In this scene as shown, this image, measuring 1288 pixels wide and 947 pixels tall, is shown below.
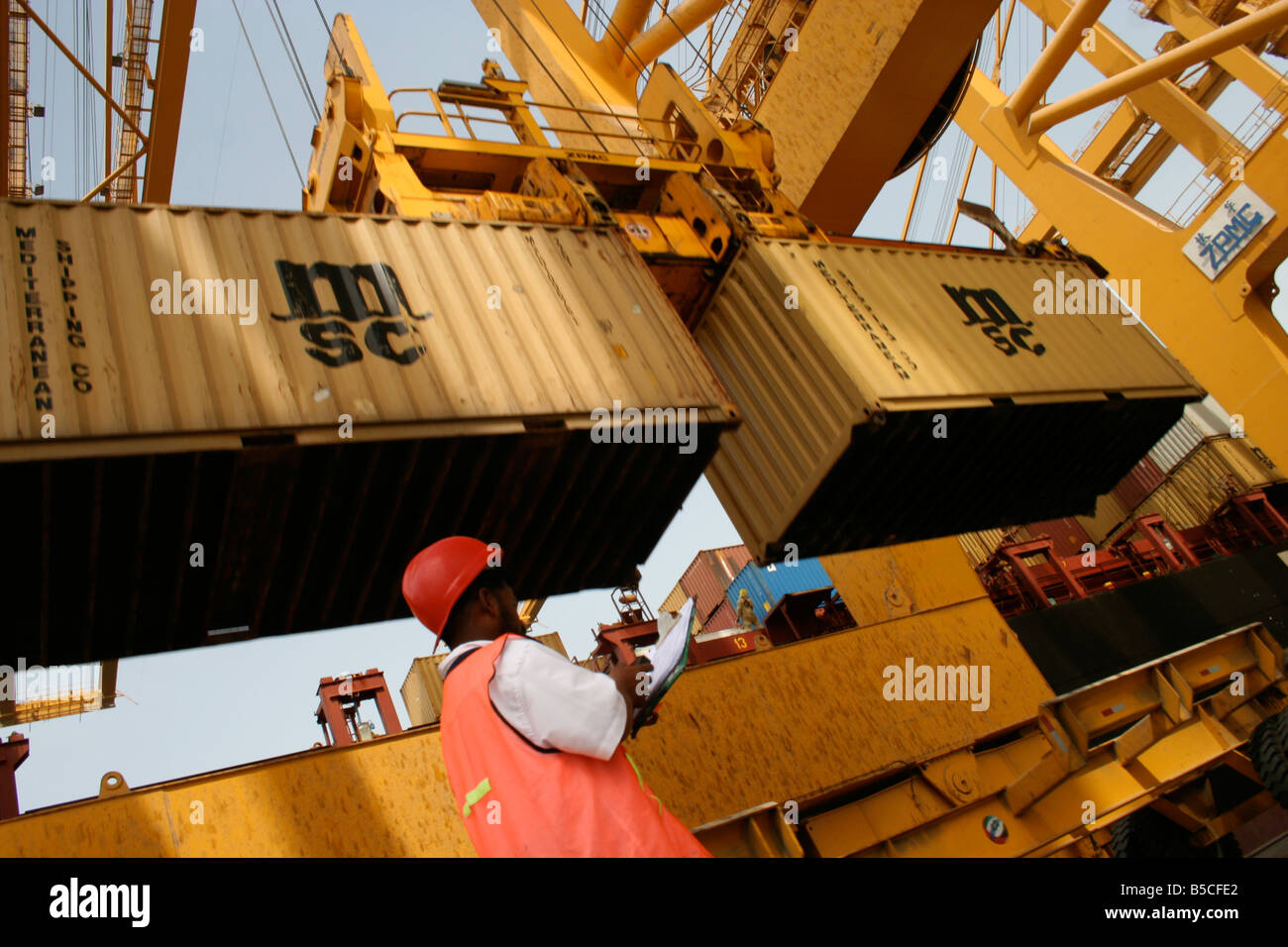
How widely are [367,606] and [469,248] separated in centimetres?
290

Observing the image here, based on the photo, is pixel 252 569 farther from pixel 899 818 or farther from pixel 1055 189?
pixel 1055 189

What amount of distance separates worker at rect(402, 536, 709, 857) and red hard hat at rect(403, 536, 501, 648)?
0.36 m

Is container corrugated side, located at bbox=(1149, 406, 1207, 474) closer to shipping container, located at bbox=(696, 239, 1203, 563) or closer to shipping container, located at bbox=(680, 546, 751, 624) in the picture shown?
shipping container, located at bbox=(680, 546, 751, 624)

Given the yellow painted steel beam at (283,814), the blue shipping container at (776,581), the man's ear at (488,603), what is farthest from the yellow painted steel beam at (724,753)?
the blue shipping container at (776,581)

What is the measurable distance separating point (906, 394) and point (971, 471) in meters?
1.77

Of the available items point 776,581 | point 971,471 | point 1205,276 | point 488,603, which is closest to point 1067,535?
point 776,581

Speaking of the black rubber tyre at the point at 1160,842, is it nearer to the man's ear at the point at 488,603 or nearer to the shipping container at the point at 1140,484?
the man's ear at the point at 488,603

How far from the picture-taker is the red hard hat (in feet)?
9.70

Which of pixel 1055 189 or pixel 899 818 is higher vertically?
pixel 1055 189

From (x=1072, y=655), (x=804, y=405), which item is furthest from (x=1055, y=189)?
(x=804, y=405)

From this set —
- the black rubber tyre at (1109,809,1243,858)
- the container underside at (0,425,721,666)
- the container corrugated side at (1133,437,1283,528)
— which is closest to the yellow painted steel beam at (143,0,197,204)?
the container underside at (0,425,721,666)

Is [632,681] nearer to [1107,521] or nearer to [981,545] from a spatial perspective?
[981,545]

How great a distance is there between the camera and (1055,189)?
13.9 metres
